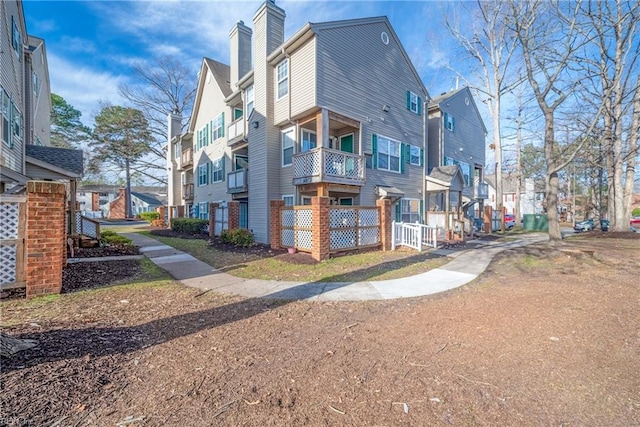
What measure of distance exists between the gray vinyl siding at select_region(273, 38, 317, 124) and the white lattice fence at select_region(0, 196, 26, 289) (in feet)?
31.9

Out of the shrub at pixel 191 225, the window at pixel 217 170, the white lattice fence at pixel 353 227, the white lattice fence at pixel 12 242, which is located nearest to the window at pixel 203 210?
the shrub at pixel 191 225

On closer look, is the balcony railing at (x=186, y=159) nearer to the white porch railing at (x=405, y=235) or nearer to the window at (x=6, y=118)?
the window at (x=6, y=118)

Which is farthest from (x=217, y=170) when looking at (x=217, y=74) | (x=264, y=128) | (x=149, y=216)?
(x=149, y=216)

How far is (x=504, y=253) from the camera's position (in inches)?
436

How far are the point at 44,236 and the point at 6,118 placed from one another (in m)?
8.71

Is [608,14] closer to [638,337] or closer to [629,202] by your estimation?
[629,202]

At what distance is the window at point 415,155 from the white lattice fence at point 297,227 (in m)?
9.37

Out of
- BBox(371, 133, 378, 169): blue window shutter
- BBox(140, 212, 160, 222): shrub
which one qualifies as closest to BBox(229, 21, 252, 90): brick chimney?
BBox(371, 133, 378, 169): blue window shutter

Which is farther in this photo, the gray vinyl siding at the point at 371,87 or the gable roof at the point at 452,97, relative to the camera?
the gable roof at the point at 452,97

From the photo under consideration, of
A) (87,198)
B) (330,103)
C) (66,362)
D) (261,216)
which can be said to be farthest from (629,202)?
(87,198)

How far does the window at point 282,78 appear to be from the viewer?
Answer: 44.1ft

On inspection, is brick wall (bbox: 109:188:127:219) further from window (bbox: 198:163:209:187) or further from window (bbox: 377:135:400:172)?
window (bbox: 377:135:400:172)

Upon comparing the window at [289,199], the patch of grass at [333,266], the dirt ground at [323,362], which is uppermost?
the window at [289,199]

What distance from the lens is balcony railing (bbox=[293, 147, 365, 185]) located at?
11.5 metres
